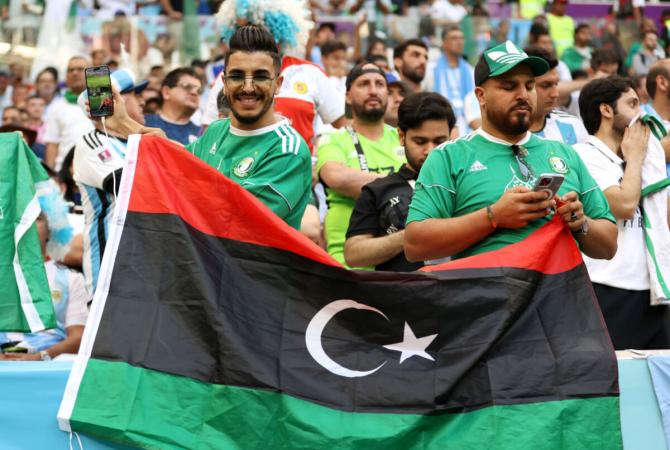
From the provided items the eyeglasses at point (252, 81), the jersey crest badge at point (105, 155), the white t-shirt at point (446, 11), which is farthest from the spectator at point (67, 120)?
the eyeglasses at point (252, 81)

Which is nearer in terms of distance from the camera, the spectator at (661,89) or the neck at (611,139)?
the neck at (611,139)

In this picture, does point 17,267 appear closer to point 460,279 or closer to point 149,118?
point 460,279

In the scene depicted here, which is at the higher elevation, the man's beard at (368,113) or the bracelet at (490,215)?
the man's beard at (368,113)

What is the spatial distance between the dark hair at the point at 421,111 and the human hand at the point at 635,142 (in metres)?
1.04

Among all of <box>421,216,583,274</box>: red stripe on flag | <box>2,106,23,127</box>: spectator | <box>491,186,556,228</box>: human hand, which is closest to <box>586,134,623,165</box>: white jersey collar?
<box>421,216,583,274</box>: red stripe on flag

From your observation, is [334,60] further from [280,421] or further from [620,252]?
[280,421]

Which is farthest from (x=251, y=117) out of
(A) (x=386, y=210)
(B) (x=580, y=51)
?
(B) (x=580, y=51)

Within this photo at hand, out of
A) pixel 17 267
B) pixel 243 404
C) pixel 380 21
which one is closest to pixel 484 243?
pixel 243 404

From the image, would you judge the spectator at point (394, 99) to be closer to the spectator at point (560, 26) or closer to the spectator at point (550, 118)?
the spectator at point (550, 118)

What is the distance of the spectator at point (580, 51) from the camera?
14819 millimetres

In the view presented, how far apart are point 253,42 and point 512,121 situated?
1451mm

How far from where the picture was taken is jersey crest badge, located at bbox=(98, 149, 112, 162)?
6.31 metres

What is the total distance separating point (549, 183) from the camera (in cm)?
479

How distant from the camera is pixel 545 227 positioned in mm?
5113
